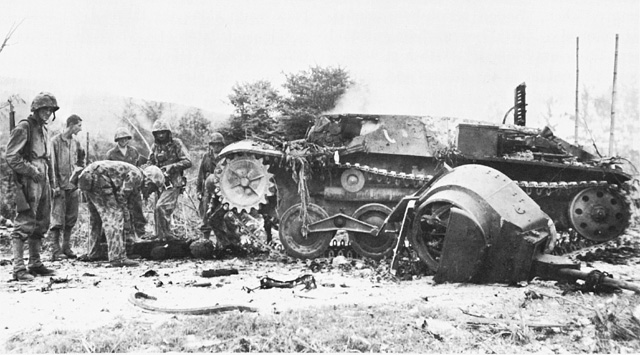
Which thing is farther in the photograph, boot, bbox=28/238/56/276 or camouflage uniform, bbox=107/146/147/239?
camouflage uniform, bbox=107/146/147/239

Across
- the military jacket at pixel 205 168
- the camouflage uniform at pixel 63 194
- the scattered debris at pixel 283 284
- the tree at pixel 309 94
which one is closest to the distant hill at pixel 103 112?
the tree at pixel 309 94

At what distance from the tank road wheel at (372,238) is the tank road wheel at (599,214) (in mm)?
3253

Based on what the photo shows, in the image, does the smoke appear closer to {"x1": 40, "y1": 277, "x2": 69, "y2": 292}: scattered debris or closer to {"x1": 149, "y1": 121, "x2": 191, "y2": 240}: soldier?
{"x1": 149, "y1": 121, "x2": 191, "y2": 240}: soldier

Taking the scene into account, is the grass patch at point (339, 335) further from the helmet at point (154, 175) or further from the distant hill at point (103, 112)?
the distant hill at point (103, 112)

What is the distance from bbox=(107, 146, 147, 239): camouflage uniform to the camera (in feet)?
28.1

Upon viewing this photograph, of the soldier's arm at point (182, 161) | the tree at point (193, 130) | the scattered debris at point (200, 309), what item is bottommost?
the scattered debris at point (200, 309)

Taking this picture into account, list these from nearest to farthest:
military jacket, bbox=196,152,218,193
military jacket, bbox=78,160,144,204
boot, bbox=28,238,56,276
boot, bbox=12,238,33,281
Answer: boot, bbox=12,238,33,281 < boot, bbox=28,238,56,276 < military jacket, bbox=78,160,144,204 < military jacket, bbox=196,152,218,193

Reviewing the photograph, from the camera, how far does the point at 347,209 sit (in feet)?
31.0

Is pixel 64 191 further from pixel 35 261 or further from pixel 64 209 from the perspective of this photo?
pixel 35 261

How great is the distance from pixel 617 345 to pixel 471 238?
1859 mm

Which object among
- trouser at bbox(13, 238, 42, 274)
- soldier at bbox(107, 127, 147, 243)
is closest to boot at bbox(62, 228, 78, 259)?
soldier at bbox(107, 127, 147, 243)

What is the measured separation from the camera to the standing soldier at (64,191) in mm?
8609

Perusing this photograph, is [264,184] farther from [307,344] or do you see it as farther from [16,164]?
[307,344]

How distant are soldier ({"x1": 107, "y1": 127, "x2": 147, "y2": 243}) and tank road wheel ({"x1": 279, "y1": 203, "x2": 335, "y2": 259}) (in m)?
2.39
